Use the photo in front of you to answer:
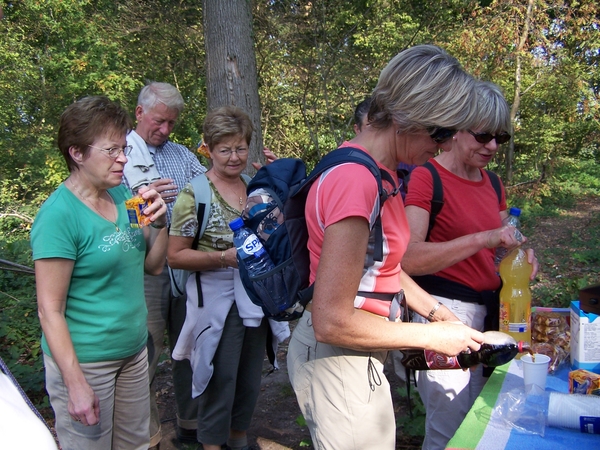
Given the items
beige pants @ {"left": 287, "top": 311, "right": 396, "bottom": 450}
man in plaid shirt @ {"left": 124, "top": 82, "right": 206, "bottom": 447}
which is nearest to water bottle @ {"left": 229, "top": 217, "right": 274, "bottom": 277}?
beige pants @ {"left": 287, "top": 311, "right": 396, "bottom": 450}

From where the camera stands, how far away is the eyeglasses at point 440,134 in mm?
1517

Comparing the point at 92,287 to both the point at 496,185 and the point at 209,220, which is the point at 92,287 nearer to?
the point at 209,220

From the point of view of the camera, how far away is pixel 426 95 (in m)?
1.49

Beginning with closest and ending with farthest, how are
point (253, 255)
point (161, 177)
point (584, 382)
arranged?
point (253, 255) < point (584, 382) < point (161, 177)

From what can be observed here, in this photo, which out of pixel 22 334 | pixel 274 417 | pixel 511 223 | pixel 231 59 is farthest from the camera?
pixel 22 334

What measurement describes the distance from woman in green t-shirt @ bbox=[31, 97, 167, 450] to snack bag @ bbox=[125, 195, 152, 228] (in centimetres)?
2

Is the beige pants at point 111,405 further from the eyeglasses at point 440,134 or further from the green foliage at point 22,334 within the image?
the green foliage at point 22,334

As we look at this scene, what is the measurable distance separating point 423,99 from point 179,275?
6.25ft

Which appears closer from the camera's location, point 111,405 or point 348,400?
point 348,400

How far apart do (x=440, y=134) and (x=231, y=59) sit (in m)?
3.41

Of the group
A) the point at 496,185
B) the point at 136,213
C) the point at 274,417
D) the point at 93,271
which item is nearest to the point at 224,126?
the point at 136,213

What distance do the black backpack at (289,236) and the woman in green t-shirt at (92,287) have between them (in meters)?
0.66

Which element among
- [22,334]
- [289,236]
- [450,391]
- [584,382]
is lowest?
[22,334]

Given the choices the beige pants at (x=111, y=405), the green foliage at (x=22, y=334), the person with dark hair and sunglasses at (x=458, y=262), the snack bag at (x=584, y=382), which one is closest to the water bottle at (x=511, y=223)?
the person with dark hair and sunglasses at (x=458, y=262)
